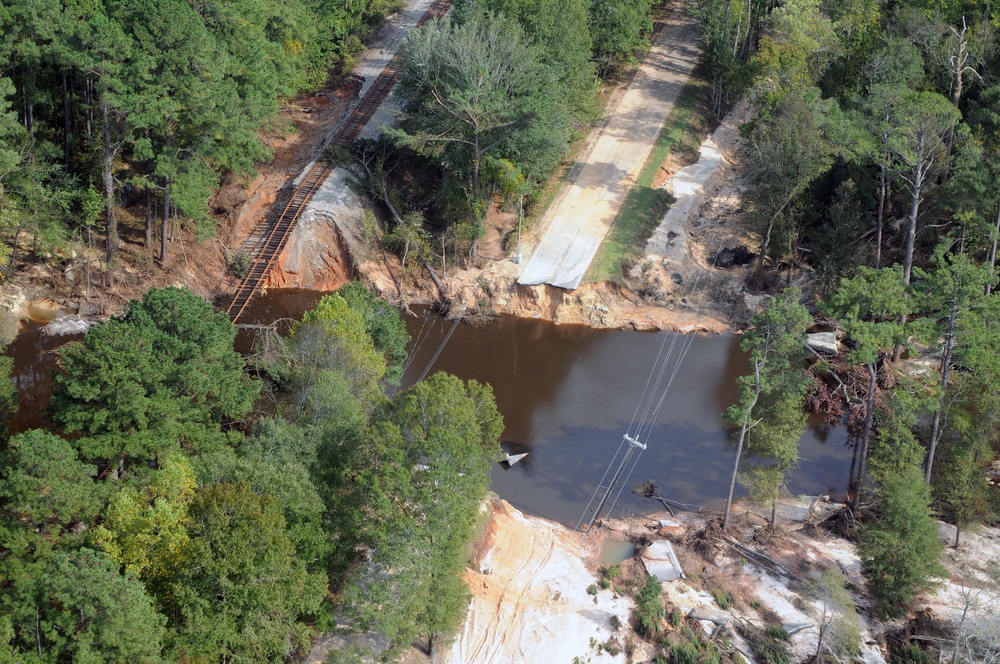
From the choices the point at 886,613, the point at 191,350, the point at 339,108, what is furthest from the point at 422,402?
the point at 339,108

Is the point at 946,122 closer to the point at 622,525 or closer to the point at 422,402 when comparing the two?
the point at 622,525

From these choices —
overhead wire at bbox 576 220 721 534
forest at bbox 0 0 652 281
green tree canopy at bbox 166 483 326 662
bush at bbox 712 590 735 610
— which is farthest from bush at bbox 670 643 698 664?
forest at bbox 0 0 652 281

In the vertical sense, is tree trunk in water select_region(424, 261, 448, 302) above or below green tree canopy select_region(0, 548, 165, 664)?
below

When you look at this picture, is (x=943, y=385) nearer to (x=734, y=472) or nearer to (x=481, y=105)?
(x=734, y=472)

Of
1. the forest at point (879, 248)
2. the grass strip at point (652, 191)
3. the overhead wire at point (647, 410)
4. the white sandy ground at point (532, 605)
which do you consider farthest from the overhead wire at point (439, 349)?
the forest at point (879, 248)

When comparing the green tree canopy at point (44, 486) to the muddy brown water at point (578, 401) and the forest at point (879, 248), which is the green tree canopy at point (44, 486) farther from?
the forest at point (879, 248)

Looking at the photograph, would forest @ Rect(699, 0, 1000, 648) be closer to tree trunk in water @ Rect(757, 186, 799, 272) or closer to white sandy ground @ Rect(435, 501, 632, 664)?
tree trunk in water @ Rect(757, 186, 799, 272)

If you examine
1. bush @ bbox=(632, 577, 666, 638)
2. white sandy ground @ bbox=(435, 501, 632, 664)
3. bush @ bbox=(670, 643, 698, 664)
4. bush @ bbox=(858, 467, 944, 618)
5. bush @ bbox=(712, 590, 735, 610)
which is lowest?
white sandy ground @ bbox=(435, 501, 632, 664)
